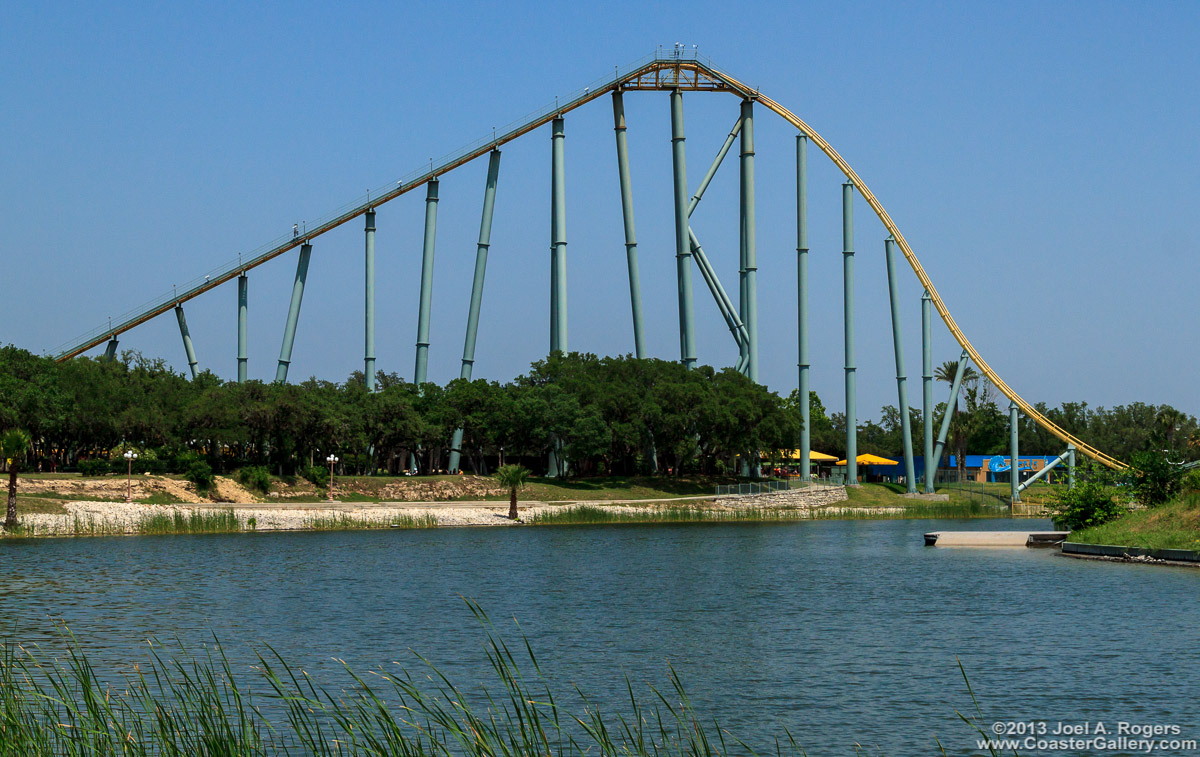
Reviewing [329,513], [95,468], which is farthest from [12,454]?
[95,468]

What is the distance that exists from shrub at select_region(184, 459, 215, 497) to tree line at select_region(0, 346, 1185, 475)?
1665mm

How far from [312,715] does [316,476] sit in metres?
52.7

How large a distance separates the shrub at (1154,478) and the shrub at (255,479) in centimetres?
4190

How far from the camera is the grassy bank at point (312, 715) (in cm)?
986

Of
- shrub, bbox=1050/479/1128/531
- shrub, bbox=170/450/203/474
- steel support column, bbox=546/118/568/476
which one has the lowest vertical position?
shrub, bbox=1050/479/1128/531

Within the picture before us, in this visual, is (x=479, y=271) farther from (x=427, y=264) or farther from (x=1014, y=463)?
(x=1014, y=463)

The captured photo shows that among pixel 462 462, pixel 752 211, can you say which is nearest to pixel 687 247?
pixel 752 211

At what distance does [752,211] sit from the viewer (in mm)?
80812

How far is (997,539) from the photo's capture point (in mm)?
46844

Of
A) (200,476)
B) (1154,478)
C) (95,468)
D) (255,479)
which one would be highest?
(95,468)

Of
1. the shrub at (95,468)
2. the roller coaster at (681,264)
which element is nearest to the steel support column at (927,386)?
the roller coaster at (681,264)

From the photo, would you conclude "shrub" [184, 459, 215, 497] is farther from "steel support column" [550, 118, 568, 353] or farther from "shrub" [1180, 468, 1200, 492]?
"shrub" [1180, 468, 1200, 492]

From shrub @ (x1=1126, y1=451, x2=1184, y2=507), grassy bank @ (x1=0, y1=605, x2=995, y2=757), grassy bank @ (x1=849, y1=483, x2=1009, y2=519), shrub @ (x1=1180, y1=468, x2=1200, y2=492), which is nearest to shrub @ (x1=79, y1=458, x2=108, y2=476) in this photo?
grassy bank @ (x1=849, y1=483, x2=1009, y2=519)

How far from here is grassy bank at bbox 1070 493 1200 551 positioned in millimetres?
35469
